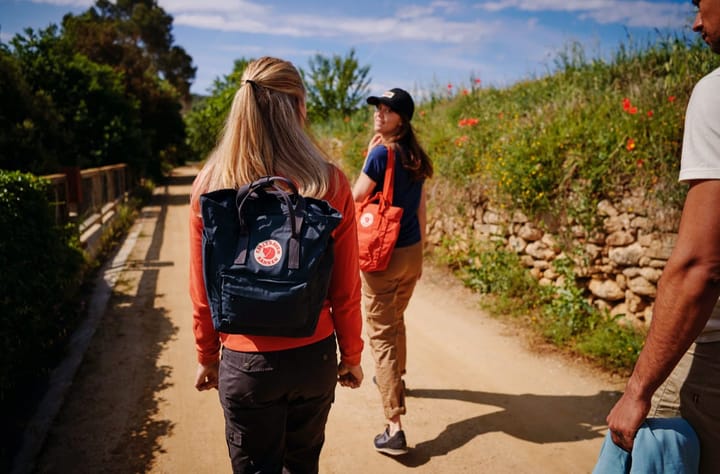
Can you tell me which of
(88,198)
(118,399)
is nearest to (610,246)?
(118,399)

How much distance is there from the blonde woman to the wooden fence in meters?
4.36

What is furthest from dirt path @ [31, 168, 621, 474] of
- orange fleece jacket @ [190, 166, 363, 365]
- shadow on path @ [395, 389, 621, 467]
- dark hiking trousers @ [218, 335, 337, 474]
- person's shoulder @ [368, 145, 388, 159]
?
person's shoulder @ [368, 145, 388, 159]

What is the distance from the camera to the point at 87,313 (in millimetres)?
5332

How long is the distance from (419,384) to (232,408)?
2.66m

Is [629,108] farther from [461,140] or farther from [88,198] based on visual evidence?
[88,198]

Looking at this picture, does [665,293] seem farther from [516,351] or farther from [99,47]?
[99,47]

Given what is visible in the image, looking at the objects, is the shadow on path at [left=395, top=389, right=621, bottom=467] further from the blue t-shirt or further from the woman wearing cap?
the blue t-shirt

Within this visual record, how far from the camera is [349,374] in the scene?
213 cm

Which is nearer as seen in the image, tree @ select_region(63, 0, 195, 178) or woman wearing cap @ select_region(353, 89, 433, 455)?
woman wearing cap @ select_region(353, 89, 433, 455)

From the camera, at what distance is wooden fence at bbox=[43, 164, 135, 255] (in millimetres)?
6195

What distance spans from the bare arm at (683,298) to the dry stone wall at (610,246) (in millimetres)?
3478

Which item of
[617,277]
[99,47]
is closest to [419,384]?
[617,277]

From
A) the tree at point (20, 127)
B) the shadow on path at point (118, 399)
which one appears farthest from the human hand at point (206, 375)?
the tree at point (20, 127)

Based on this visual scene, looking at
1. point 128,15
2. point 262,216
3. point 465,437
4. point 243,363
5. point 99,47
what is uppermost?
point 128,15
